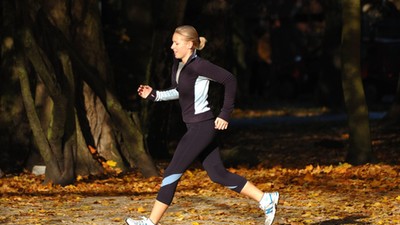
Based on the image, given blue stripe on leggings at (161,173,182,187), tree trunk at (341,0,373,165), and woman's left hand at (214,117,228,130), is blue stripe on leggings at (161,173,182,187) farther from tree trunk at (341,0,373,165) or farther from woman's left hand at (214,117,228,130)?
tree trunk at (341,0,373,165)

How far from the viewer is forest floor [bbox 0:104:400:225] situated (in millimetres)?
11623

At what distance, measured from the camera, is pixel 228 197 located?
13.5 metres

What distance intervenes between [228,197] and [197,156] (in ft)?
12.4

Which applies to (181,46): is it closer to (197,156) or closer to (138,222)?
(197,156)

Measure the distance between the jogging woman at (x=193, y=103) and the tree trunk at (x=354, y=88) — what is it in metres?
7.83

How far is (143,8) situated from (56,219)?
12.0 metres

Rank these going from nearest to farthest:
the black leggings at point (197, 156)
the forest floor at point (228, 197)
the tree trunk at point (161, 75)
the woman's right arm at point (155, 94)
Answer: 1. the black leggings at point (197, 156)
2. the woman's right arm at point (155, 94)
3. the forest floor at point (228, 197)
4. the tree trunk at point (161, 75)

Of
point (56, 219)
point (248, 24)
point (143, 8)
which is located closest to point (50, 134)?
point (56, 219)

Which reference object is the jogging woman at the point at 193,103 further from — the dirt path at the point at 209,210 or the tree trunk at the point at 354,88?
the tree trunk at the point at 354,88

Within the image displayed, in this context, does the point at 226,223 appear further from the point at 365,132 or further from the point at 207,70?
the point at 365,132

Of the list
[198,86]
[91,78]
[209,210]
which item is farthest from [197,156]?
[91,78]

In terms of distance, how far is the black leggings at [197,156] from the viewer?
31.8ft

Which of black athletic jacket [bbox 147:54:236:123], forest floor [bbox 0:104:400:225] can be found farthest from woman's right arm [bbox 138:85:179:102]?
forest floor [bbox 0:104:400:225]

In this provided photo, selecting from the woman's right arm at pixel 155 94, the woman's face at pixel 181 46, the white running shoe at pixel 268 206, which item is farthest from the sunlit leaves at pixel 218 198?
the woman's face at pixel 181 46
